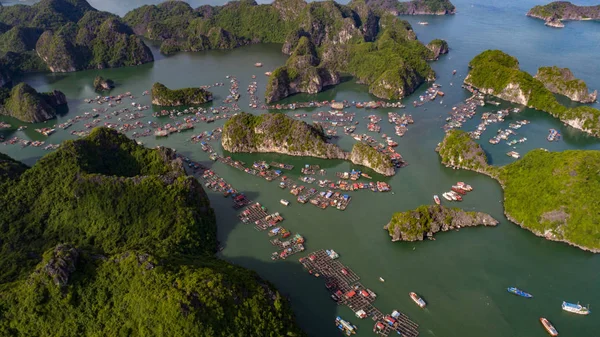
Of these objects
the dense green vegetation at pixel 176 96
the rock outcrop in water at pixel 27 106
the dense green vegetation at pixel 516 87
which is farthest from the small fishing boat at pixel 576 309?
the rock outcrop in water at pixel 27 106

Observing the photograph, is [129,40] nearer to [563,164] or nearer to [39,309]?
[39,309]

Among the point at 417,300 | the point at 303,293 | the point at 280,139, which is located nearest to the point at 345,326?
the point at 303,293

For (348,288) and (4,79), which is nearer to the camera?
(348,288)

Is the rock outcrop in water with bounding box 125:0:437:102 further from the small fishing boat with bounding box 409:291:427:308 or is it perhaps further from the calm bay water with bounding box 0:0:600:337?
the small fishing boat with bounding box 409:291:427:308

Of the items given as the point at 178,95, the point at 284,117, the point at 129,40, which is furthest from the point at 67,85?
the point at 284,117

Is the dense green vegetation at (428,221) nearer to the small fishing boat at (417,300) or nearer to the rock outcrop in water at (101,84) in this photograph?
the small fishing boat at (417,300)

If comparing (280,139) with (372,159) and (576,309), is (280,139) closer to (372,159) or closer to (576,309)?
(372,159)
